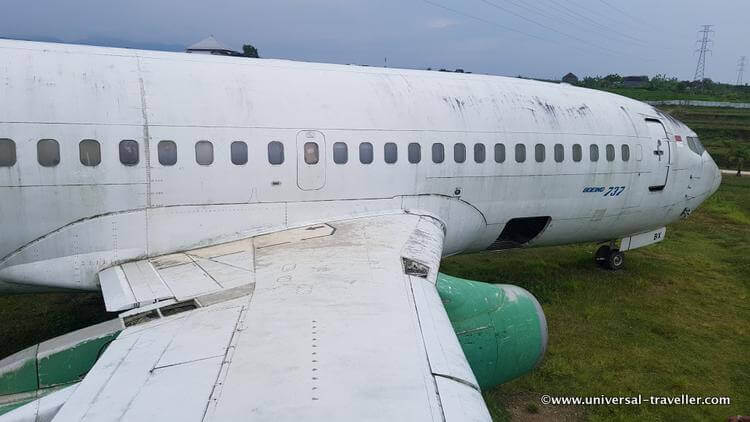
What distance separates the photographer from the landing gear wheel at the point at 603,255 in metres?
13.0

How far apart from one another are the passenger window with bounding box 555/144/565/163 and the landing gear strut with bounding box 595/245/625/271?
4.45 m

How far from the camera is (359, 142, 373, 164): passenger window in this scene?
799cm

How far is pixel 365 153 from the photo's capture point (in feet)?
26.3

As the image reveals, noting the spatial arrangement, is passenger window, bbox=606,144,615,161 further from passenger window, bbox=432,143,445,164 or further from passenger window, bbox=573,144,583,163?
passenger window, bbox=432,143,445,164

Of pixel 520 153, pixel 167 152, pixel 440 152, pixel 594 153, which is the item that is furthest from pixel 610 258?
pixel 167 152

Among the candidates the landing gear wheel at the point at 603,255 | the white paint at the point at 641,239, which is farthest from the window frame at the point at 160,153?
the landing gear wheel at the point at 603,255

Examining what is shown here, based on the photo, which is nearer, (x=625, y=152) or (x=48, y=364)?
(x=48, y=364)

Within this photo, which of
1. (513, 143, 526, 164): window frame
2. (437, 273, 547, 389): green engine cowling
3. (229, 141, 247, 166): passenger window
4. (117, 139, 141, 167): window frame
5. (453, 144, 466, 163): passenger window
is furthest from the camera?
(513, 143, 526, 164): window frame

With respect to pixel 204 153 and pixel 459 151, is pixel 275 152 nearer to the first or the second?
pixel 204 153

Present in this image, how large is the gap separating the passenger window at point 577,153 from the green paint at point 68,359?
821 cm

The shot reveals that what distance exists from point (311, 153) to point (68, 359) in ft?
13.1

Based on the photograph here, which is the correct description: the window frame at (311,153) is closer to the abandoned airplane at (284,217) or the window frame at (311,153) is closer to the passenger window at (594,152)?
the abandoned airplane at (284,217)

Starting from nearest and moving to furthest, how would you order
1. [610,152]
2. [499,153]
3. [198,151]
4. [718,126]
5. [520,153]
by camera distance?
1. [198,151]
2. [499,153]
3. [520,153]
4. [610,152]
5. [718,126]

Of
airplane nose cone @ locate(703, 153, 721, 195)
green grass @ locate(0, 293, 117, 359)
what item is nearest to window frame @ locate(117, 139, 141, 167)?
green grass @ locate(0, 293, 117, 359)
